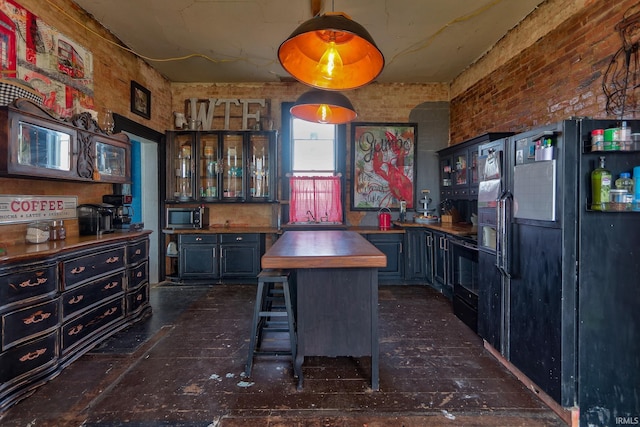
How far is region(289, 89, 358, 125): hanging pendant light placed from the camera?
2.56 meters

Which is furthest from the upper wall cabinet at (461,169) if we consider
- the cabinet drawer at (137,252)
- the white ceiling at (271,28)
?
the cabinet drawer at (137,252)

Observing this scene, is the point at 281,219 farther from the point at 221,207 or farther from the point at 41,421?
the point at 41,421

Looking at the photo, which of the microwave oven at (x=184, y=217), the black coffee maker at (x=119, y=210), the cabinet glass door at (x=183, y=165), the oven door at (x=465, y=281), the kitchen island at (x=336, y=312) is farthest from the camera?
the cabinet glass door at (x=183, y=165)

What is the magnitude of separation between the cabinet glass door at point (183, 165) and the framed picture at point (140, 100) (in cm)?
62

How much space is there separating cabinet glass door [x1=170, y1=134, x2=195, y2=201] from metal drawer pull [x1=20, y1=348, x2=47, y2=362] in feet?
10.3

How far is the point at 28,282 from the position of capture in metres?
2.17

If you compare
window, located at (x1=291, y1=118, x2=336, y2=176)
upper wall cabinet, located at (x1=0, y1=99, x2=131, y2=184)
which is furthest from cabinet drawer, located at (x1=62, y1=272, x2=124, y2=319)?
window, located at (x1=291, y1=118, x2=336, y2=176)

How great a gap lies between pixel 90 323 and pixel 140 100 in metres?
3.17

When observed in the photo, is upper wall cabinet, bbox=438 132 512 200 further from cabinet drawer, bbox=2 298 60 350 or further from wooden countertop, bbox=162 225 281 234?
cabinet drawer, bbox=2 298 60 350

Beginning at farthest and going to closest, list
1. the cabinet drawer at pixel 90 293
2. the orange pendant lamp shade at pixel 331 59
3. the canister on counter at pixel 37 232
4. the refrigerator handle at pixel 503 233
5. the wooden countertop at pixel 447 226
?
the wooden countertop at pixel 447 226 < the canister on counter at pixel 37 232 < the cabinet drawer at pixel 90 293 < the refrigerator handle at pixel 503 233 < the orange pendant lamp shade at pixel 331 59

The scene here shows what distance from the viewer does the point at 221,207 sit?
544cm

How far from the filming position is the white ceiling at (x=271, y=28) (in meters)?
3.27

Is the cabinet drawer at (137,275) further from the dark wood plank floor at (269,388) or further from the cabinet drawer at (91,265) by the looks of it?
the dark wood plank floor at (269,388)

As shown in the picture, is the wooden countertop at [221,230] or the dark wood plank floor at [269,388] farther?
the wooden countertop at [221,230]
